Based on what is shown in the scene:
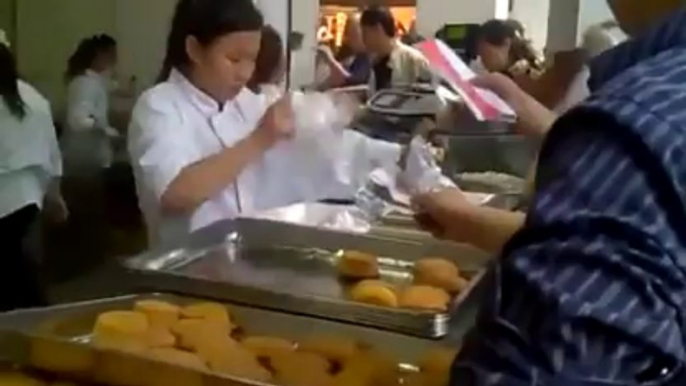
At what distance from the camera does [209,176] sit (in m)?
1.33

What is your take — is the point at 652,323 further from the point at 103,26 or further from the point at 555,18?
the point at 555,18

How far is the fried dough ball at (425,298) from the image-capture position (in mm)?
994

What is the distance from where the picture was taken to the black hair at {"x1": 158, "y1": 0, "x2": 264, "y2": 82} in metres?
1.42

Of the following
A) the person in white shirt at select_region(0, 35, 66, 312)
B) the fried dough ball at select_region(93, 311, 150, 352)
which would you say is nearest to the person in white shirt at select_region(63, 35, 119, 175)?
the person in white shirt at select_region(0, 35, 66, 312)

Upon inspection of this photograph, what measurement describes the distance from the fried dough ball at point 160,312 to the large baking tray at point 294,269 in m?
0.07

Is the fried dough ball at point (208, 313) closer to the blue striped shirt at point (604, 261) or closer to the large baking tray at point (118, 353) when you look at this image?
the large baking tray at point (118, 353)

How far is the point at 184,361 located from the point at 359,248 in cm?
48

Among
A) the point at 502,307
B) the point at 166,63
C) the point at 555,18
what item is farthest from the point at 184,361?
the point at 555,18

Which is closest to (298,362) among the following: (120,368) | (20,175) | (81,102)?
(120,368)

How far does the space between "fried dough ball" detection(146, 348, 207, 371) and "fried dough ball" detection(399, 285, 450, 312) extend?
0.70ft

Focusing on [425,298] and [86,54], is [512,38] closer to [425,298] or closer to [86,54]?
[86,54]

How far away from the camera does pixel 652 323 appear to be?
1.50 feet

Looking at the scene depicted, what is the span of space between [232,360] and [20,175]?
151cm

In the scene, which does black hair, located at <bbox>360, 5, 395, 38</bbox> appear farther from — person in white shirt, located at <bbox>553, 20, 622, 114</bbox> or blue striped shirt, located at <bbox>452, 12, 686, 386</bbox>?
blue striped shirt, located at <bbox>452, 12, 686, 386</bbox>
